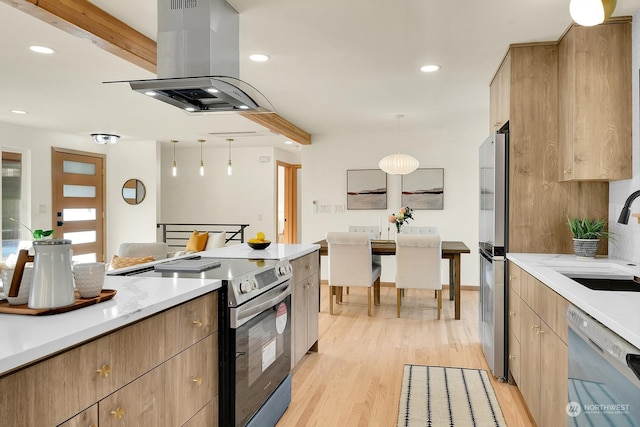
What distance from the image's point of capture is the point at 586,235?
280cm

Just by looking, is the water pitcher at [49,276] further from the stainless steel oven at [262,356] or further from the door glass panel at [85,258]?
the door glass panel at [85,258]

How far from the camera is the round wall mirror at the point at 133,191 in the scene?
8.20m

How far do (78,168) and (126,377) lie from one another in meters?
7.15

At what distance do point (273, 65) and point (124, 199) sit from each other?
5772mm

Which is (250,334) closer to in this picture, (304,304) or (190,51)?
(304,304)

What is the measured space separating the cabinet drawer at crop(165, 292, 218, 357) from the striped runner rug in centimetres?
131

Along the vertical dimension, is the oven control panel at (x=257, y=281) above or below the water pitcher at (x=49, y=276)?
below

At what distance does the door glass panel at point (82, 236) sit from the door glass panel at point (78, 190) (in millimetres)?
622

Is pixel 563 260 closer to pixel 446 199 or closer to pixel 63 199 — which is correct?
pixel 446 199

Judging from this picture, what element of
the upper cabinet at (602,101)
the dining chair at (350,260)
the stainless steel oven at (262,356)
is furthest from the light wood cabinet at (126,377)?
the dining chair at (350,260)

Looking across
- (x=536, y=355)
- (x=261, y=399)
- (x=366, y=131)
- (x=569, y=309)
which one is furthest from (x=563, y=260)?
(x=366, y=131)

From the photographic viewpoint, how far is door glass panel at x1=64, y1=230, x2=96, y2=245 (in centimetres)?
737

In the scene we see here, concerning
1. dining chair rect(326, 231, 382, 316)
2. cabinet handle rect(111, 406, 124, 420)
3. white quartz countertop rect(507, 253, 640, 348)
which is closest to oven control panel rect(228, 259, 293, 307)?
cabinet handle rect(111, 406, 124, 420)

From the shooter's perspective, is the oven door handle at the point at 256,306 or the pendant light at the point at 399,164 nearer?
the oven door handle at the point at 256,306
